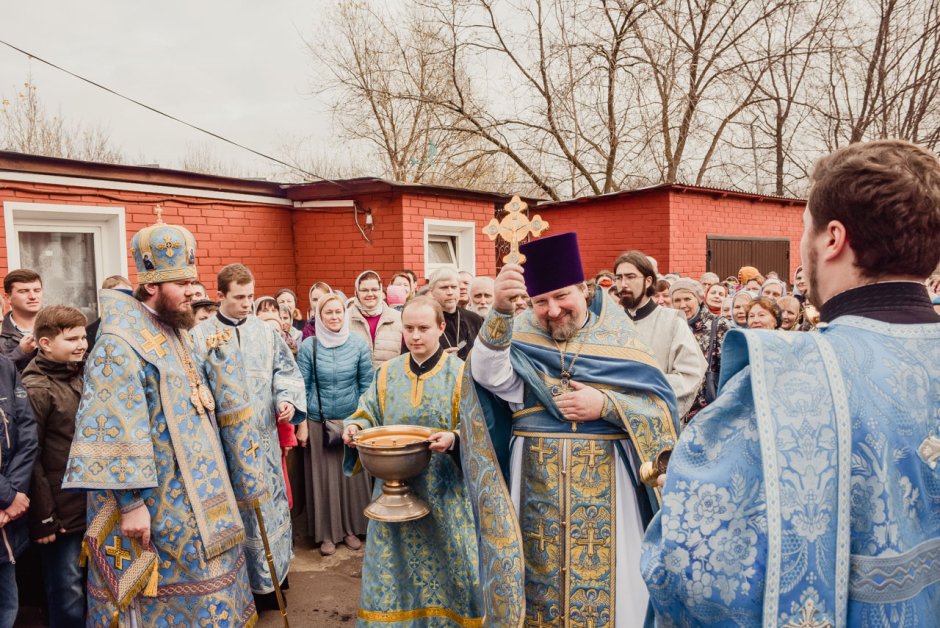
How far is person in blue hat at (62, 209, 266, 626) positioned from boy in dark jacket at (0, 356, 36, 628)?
2.22ft

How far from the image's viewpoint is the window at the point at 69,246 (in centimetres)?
721

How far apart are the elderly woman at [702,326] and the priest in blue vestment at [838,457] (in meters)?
4.47

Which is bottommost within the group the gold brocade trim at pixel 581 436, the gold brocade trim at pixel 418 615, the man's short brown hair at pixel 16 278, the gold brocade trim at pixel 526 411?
the gold brocade trim at pixel 418 615

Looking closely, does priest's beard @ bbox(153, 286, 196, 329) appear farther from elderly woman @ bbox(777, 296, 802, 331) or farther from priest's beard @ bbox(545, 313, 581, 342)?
elderly woman @ bbox(777, 296, 802, 331)

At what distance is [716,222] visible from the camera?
Answer: 45.5 ft

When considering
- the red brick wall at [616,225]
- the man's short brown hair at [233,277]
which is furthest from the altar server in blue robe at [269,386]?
the red brick wall at [616,225]

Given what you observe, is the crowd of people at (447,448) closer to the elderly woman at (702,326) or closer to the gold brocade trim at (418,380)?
the gold brocade trim at (418,380)

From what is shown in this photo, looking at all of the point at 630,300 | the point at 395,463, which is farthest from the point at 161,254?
the point at 630,300

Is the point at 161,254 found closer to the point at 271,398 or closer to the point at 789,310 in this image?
the point at 271,398

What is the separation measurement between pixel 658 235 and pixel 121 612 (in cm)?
1162

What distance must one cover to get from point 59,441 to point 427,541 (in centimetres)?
229

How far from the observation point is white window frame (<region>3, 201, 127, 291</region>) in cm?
691

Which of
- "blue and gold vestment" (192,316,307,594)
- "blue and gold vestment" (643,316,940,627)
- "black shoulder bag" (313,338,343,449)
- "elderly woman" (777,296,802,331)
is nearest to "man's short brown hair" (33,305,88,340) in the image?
"blue and gold vestment" (192,316,307,594)

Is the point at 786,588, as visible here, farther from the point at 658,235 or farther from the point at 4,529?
the point at 658,235
